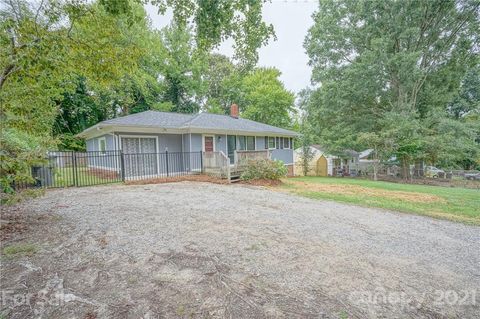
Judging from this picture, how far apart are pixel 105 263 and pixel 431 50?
80.5 feet

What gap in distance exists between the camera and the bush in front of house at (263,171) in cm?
1166

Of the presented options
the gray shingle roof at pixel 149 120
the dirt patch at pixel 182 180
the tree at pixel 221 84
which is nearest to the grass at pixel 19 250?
the dirt patch at pixel 182 180

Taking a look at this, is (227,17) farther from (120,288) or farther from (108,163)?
(108,163)

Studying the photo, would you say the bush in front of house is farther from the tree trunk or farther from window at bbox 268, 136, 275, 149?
the tree trunk

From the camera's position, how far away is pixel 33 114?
235 inches

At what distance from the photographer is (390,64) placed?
16.8 meters

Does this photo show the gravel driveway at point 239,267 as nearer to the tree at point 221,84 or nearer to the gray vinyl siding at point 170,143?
the gray vinyl siding at point 170,143

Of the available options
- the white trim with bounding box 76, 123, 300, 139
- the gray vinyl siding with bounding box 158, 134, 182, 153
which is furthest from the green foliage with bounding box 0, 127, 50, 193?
the gray vinyl siding with bounding box 158, 134, 182, 153

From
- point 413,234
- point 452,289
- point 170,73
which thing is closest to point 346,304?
point 452,289

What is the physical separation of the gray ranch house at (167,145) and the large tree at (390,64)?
938 cm

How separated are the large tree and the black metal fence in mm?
13475

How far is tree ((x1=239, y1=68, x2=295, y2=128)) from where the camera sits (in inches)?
1102

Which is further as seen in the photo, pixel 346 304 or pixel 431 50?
pixel 431 50

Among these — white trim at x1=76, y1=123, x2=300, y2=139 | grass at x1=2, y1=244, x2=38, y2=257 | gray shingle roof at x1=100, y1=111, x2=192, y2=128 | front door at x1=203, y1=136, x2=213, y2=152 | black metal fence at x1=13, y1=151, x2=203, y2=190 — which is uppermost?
gray shingle roof at x1=100, y1=111, x2=192, y2=128
